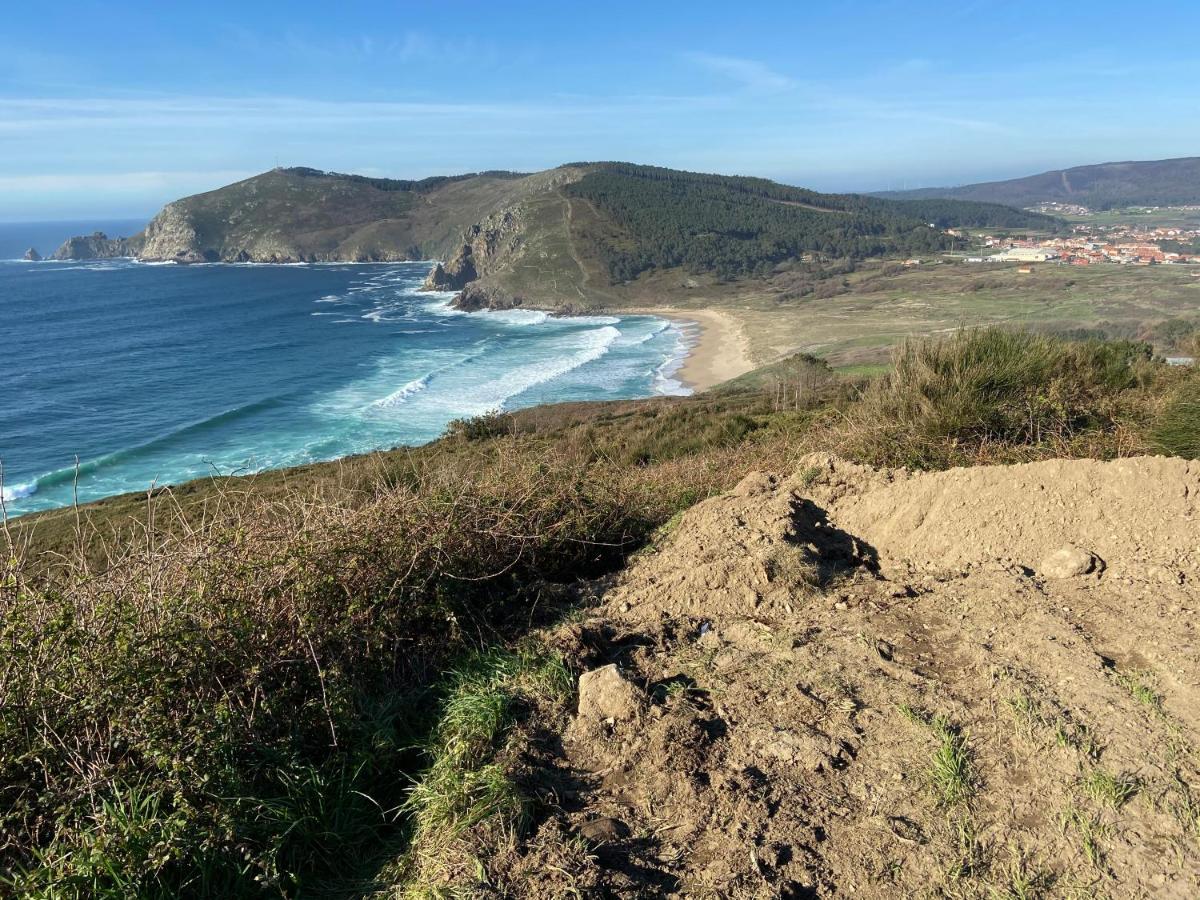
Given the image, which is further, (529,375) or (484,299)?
(484,299)

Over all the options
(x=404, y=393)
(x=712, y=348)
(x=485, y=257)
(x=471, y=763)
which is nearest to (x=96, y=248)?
(x=485, y=257)

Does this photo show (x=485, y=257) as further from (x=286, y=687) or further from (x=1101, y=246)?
(x=286, y=687)

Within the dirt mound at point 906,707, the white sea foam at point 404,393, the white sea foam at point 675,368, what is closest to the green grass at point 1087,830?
the dirt mound at point 906,707

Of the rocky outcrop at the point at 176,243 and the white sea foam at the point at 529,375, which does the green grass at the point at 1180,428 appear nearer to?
the white sea foam at the point at 529,375

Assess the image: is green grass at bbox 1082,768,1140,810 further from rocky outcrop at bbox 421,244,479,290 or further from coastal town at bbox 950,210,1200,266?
rocky outcrop at bbox 421,244,479,290

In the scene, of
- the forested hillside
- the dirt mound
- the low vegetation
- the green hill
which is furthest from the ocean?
the forested hillside

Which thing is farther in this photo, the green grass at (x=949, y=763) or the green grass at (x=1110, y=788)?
the green grass at (x=949, y=763)
